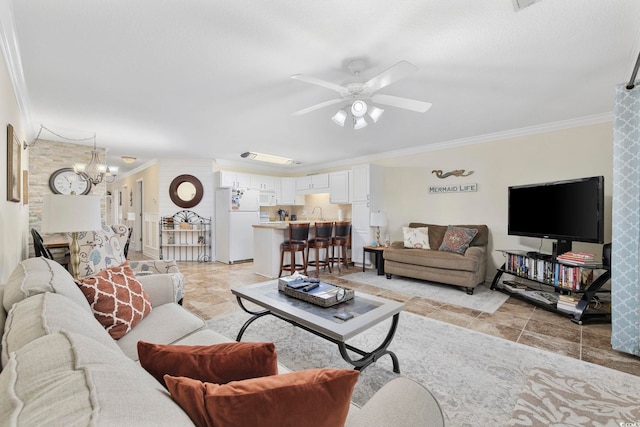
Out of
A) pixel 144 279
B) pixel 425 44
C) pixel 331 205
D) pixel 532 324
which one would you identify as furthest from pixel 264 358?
pixel 331 205

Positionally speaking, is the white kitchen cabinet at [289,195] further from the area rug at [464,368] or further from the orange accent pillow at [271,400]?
the orange accent pillow at [271,400]

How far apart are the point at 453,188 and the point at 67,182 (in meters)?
6.68

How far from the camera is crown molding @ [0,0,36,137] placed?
1.80 meters

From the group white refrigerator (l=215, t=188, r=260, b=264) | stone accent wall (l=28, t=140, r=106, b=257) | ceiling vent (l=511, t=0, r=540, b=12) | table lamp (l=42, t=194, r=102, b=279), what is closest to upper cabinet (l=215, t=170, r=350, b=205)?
white refrigerator (l=215, t=188, r=260, b=264)

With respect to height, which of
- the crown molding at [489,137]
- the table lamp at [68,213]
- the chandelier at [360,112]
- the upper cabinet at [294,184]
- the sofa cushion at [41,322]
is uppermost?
the crown molding at [489,137]

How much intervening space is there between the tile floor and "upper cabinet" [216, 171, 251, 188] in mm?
2630

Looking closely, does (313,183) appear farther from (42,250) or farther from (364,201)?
(42,250)

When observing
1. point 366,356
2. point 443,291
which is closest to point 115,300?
point 366,356

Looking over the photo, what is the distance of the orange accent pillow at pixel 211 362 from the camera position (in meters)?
0.82

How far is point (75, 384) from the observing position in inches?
19.2

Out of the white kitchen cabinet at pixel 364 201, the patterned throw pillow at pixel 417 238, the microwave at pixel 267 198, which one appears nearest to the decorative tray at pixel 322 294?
the patterned throw pillow at pixel 417 238

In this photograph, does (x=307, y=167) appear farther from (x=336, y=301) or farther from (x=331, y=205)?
(x=336, y=301)

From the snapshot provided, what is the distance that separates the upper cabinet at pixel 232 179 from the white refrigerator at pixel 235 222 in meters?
0.16

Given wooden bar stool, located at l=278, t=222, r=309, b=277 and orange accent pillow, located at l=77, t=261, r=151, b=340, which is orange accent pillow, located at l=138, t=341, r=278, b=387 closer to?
orange accent pillow, located at l=77, t=261, r=151, b=340
